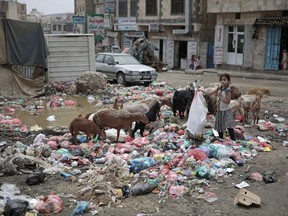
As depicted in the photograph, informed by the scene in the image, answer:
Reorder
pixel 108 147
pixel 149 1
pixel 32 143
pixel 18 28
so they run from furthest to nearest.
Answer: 1. pixel 149 1
2. pixel 18 28
3. pixel 32 143
4. pixel 108 147

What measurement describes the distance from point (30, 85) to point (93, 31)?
23.3 m

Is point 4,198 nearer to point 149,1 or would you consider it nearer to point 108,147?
point 108,147

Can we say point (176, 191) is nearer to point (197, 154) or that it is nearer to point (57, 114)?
point (197, 154)

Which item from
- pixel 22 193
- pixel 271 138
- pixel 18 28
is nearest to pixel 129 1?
pixel 18 28

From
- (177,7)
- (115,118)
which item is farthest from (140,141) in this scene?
(177,7)

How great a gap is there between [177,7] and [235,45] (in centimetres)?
702

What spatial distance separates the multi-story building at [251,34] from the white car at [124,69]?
27.9 ft

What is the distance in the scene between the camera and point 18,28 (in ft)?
47.7

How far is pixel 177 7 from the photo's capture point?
3083 centimetres

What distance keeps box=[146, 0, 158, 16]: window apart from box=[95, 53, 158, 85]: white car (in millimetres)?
15150

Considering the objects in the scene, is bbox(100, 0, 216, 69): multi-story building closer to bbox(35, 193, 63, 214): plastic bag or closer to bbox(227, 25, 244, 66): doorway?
bbox(227, 25, 244, 66): doorway

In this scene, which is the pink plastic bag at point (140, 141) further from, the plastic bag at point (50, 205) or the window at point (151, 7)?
the window at point (151, 7)

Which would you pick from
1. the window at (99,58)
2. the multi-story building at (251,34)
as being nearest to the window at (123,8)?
the multi-story building at (251,34)

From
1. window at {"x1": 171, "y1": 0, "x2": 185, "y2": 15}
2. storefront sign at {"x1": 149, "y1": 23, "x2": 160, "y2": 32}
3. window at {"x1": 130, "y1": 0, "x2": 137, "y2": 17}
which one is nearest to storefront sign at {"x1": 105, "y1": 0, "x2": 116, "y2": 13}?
window at {"x1": 130, "y1": 0, "x2": 137, "y2": 17}
